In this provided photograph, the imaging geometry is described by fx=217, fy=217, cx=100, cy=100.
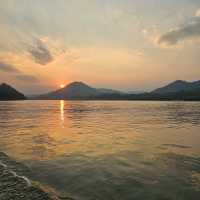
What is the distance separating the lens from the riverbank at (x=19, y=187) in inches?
352

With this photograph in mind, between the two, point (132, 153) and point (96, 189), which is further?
point (132, 153)

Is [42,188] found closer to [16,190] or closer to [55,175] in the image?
[16,190]

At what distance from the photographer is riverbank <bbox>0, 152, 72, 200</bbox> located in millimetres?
8930

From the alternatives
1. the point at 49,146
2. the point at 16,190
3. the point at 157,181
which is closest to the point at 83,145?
the point at 49,146

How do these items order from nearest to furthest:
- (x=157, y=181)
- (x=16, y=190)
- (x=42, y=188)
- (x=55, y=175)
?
(x=16, y=190)
(x=42, y=188)
(x=157, y=181)
(x=55, y=175)

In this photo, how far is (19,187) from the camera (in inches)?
392

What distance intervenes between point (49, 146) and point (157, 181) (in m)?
12.4

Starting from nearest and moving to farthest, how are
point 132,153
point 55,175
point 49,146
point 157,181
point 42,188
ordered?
point 42,188 < point 157,181 < point 55,175 < point 132,153 < point 49,146

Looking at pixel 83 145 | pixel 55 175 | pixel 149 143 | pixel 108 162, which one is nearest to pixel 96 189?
pixel 55 175

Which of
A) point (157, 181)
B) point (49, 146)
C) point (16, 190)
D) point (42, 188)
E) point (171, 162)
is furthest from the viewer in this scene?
point (49, 146)

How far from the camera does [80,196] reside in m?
9.75

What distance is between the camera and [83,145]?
21.4m

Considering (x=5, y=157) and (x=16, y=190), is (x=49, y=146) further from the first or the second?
(x=16, y=190)

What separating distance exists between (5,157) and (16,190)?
7609 millimetres
